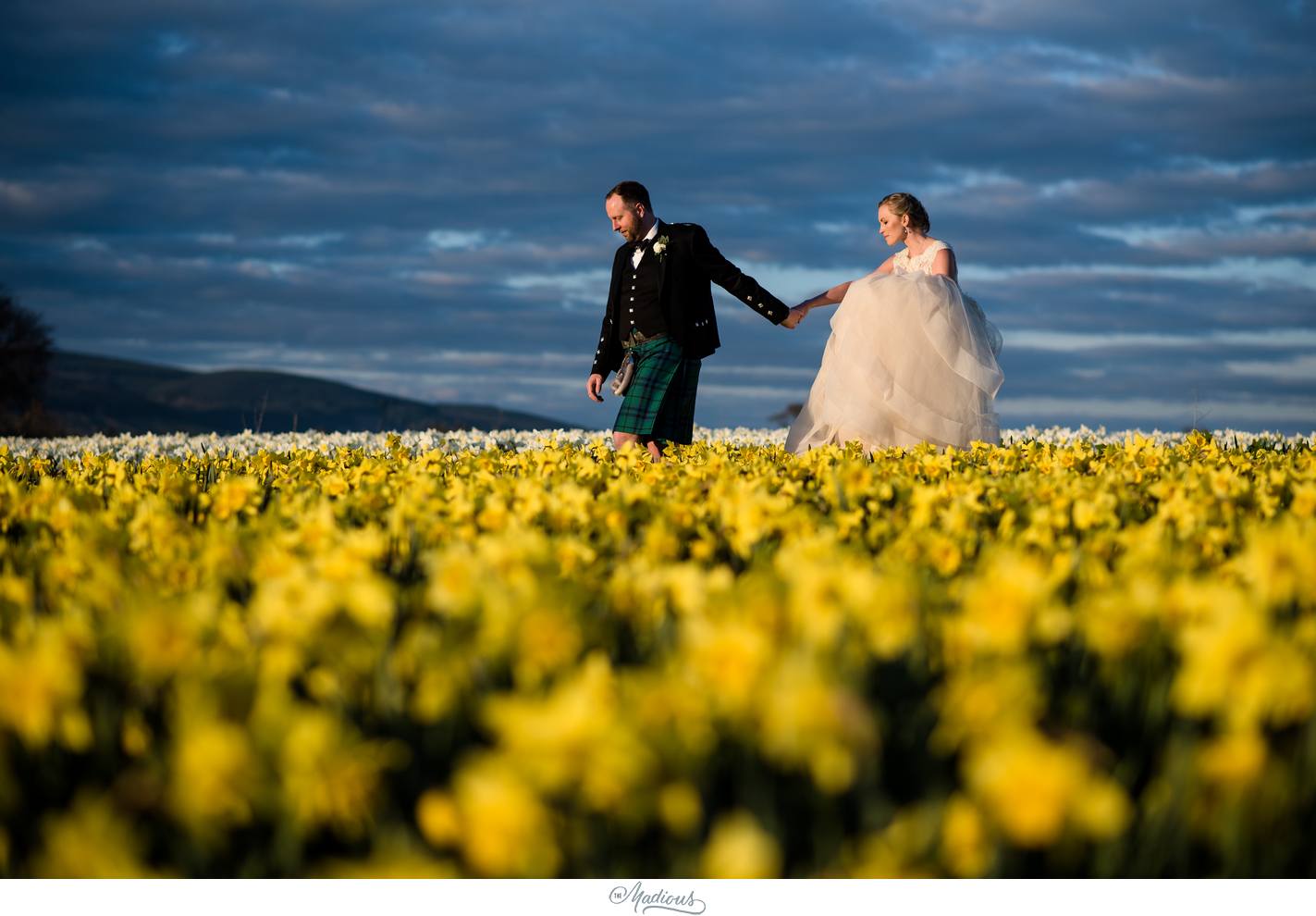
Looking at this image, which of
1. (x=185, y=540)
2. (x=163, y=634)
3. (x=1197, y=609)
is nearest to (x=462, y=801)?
(x=163, y=634)

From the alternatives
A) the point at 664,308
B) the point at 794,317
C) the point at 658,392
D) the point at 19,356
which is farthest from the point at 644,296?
the point at 19,356

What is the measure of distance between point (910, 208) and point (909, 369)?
5.46 feet

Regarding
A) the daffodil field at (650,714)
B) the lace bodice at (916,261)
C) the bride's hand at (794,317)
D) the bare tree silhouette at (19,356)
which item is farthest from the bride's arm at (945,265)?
the bare tree silhouette at (19,356)

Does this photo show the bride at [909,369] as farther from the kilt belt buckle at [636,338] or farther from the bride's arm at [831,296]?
the kilt belt buckle at [636,338]

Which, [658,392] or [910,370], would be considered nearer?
[658,392]

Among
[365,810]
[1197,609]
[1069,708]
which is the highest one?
[1197,609]

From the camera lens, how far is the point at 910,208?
9906 mm

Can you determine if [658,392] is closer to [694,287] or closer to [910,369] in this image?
[694,287]

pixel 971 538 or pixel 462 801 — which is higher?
pixel 971 538

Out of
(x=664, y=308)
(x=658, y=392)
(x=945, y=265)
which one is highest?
(x=945, y=265)

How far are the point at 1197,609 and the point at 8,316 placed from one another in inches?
1040

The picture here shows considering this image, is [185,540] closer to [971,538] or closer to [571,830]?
[571,830]

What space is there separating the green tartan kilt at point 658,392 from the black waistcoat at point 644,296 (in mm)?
143

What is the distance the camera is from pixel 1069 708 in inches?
91.4
